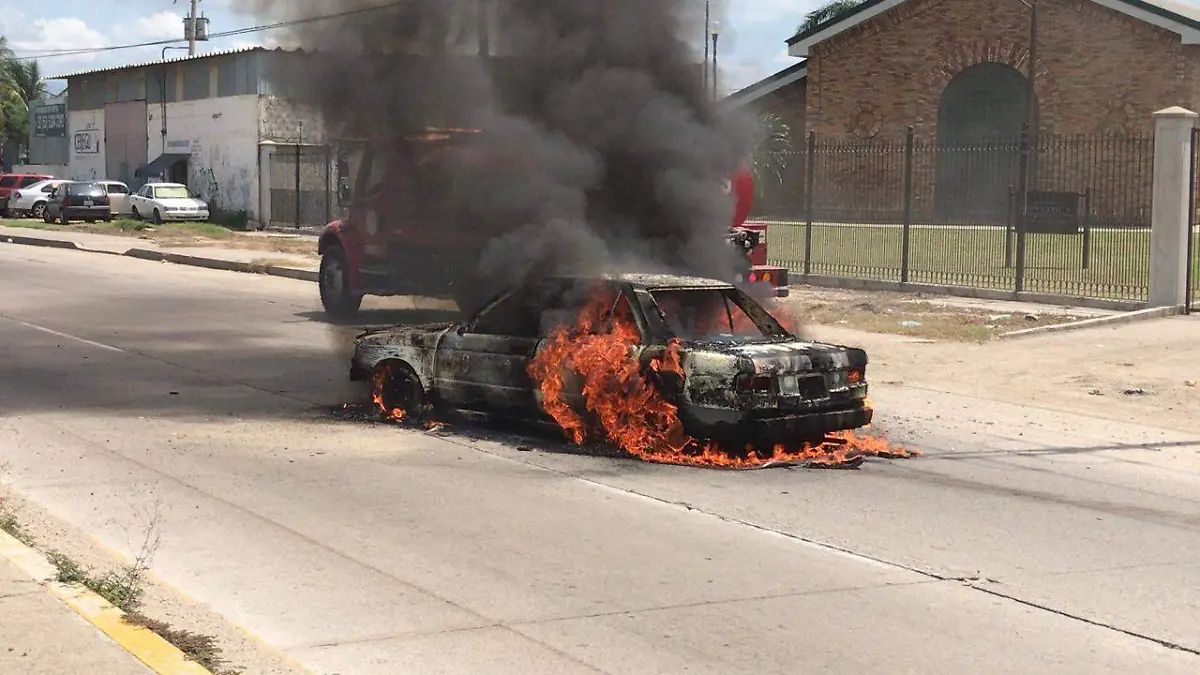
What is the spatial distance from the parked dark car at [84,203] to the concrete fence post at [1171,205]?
3478 centimetres

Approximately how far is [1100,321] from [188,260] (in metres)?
19.2

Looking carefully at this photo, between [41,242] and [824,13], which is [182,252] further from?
[824,13]

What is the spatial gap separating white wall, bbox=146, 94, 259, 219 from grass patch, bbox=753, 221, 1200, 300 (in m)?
24.1

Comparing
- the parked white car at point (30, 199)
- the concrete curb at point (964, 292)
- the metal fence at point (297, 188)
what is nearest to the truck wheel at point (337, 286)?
the concrete curb at point (964, 292)

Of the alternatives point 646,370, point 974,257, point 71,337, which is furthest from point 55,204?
point 646,370

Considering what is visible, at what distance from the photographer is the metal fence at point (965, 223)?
20297mm

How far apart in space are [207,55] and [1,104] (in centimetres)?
3720

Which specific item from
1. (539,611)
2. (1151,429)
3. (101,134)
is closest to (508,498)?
(539,611)

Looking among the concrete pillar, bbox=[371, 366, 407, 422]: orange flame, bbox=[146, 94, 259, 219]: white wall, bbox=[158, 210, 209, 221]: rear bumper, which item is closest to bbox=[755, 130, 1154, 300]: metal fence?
bbox=[371, 366, 407, 422]: orange flame

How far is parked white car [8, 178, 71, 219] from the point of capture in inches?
1981

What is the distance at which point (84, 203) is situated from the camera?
1757 inches

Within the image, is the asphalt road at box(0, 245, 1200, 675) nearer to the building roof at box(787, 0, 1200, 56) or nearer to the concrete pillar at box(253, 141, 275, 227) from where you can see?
the building roof at box(787, 0, 1200, 56)

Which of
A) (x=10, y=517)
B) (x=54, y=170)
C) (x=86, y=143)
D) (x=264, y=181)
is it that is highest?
(x=86, y=143)

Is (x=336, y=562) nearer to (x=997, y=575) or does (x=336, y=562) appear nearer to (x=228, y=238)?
(x=997, y=575)
